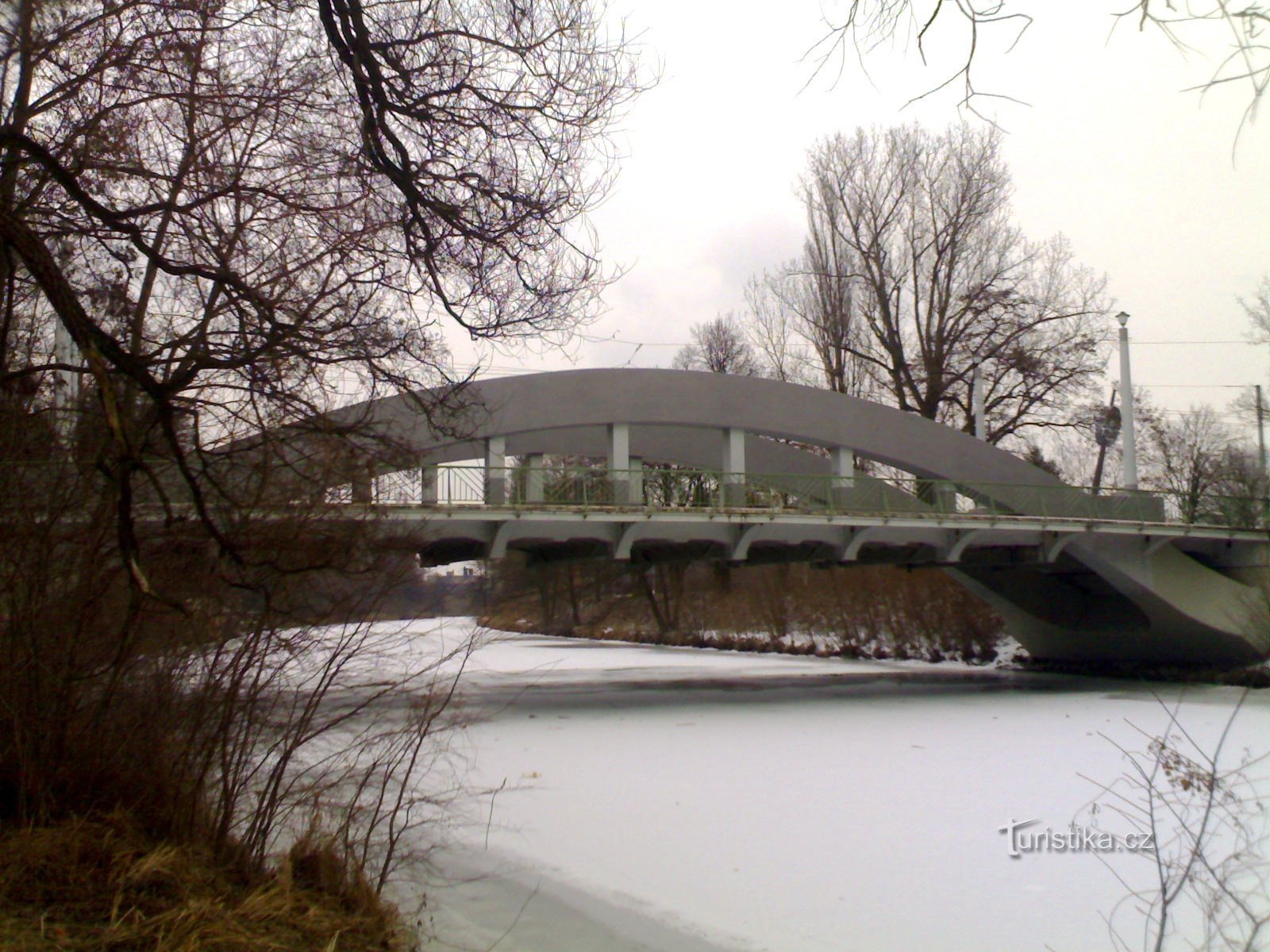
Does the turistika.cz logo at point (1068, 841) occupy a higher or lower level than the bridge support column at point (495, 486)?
lower

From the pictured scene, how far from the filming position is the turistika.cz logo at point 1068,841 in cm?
882

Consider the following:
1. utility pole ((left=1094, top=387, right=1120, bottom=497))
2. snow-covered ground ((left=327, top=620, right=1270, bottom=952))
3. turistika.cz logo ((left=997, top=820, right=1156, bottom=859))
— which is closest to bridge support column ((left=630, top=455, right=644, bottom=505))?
snow-covered ground ((left=327, top=620, right=1270, bottom=952))

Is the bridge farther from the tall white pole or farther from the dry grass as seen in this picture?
the dry grass

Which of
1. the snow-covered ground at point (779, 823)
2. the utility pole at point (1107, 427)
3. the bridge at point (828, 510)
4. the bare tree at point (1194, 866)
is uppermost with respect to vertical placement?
the utility pole at point (1107, 427)

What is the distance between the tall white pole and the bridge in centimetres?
209

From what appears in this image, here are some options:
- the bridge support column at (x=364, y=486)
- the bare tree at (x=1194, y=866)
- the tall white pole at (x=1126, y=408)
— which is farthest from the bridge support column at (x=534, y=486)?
the tall white pole at (x=1126, y=408)

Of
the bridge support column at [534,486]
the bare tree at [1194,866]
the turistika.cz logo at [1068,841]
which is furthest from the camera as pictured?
the bridge support column at [534,486]

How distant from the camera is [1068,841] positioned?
938 cm

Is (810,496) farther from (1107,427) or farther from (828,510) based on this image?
(1107,427)

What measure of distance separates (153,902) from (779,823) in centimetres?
711

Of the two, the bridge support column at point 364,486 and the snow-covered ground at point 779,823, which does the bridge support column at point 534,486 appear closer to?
the snow-covered ground at point 779,823

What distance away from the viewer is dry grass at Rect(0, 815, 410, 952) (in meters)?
4.89

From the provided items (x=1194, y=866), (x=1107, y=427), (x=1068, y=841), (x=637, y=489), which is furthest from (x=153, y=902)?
(x=1107, y=427)

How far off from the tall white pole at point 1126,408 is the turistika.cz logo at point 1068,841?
22.7 metres
